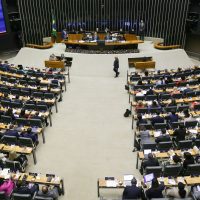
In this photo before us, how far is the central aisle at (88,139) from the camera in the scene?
12844 millimetres

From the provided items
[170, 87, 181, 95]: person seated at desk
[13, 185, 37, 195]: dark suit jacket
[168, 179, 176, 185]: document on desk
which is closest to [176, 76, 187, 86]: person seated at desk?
[170, 87, 181, 95]: person seated at desk

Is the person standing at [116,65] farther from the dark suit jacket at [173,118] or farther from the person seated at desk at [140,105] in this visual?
the dark suit jacket at [173,118]

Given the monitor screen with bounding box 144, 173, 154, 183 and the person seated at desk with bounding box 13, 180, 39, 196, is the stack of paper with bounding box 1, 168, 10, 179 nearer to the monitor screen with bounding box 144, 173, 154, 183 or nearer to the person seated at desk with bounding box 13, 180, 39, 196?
the person seated at desk with bounding box 13, 180, 39, 196

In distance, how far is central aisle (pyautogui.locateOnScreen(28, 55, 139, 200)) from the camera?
12844 millimetres

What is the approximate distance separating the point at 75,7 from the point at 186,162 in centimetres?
2137

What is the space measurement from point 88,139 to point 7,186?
5117 mm

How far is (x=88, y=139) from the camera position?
1520 cm

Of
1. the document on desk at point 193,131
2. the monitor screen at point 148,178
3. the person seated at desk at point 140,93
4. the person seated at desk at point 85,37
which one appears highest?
the person seated at desk at point 85,37

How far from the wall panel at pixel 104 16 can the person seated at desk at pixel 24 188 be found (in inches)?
794

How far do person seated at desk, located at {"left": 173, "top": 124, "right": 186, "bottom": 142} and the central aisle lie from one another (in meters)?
2.00

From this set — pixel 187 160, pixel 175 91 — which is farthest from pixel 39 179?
pixel 175 91

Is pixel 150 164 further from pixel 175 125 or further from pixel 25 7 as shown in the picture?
pixel 25 7

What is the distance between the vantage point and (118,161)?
13.6m

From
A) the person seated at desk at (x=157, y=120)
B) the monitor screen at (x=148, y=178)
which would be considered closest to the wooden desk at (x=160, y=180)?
the monitor screen at (x=148, y=178)
